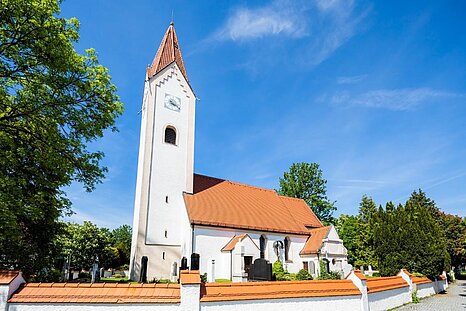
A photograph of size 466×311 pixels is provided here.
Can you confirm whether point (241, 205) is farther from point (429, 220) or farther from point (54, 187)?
point (54, 187)

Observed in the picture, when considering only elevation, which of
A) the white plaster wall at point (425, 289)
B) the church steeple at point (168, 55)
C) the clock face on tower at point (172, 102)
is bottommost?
the white plaster wall at point (425, 289)

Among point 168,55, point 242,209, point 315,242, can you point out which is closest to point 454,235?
point 315,242

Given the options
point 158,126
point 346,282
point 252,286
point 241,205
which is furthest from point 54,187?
point 241,205

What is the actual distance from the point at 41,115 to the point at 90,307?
6320mm

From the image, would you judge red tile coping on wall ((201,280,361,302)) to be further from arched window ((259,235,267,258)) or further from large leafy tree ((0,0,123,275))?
arched window ((259,235,267,258))

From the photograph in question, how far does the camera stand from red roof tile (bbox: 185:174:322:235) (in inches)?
898

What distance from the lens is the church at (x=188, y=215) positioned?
2117 centimetres

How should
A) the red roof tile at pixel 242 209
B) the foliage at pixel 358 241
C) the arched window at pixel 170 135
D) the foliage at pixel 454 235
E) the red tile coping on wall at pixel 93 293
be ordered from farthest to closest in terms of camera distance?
the foliage at pixel 454 235 → the foliage at pixel 358 241 → the arched window at pixel 170 135 → the red roof tile at pixel 242 209 → the red tile coping on wall at pixel 93 293

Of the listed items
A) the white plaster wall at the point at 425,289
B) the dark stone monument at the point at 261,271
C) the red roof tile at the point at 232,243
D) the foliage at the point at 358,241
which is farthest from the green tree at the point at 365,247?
the dark stone monument at the point at 261,271

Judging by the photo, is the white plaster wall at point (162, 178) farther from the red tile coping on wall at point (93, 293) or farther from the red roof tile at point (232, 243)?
the red tile coping on wall at point (93, 293)

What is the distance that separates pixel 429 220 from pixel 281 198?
1340 cm

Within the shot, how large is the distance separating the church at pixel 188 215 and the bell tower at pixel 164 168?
0.23 ft

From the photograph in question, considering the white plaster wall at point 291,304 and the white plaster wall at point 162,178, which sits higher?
the white plaster wall at point 162,178

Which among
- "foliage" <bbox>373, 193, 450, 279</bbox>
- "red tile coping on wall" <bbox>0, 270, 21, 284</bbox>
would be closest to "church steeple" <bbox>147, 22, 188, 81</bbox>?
"red tile coping on wall" <bbox>0, 270, 21, 284</bbox>
